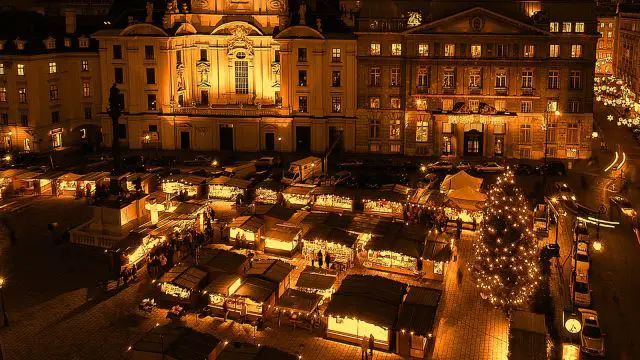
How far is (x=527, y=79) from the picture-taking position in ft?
252

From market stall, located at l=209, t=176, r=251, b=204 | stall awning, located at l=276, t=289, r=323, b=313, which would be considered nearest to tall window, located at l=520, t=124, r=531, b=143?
market stall, located at l=209, t=176, r=251, b=204

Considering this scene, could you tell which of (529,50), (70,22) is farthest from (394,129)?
(70,22)

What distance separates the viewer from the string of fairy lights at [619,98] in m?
95.2

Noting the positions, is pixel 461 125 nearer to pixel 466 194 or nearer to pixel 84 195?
pixel 466 194

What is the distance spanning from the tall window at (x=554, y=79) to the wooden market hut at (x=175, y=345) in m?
52.9

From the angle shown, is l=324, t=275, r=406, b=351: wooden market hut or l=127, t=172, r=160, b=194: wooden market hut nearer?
l=324, t=275, r=406, b=351: wooden market hut

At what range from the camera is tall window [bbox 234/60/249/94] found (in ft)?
272

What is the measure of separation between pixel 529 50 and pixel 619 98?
37712 mm

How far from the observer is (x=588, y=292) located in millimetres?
41312

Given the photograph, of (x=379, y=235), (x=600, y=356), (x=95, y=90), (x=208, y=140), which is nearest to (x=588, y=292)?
(x=600, y=356)

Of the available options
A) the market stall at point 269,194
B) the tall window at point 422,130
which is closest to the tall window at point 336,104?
the tall window at point 422,130

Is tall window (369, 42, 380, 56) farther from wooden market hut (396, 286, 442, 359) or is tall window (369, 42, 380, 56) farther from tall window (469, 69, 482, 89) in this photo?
wooden market hut (396, 286, 442, 359)

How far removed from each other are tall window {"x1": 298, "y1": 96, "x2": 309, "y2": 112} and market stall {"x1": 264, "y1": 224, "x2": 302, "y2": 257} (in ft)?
106

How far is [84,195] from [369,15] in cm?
3472
